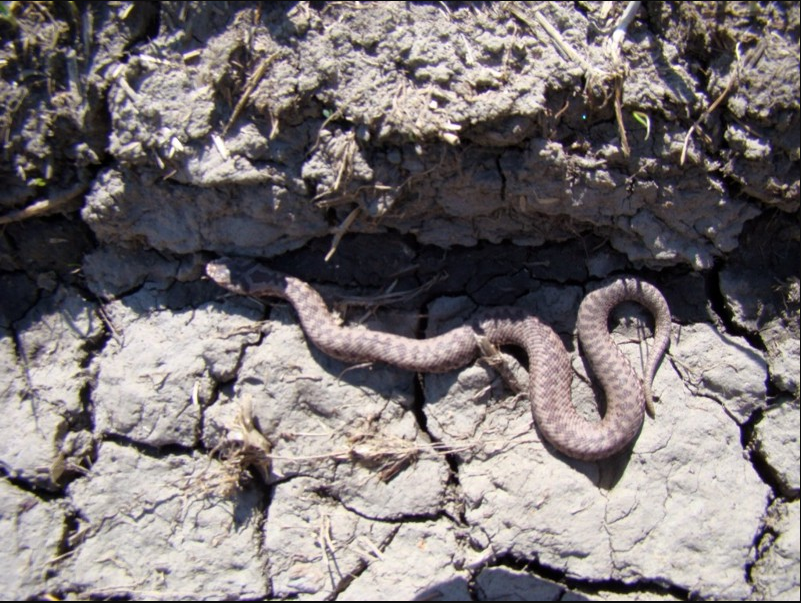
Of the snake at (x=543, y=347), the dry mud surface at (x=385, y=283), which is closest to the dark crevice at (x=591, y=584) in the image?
the dry mud surface at (x=385, y=283)

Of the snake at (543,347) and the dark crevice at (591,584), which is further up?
the snake at (543,347)

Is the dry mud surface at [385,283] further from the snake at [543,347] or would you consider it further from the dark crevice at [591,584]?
the snake at [543,347]

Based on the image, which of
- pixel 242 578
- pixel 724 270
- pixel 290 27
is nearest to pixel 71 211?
pixel 290 27

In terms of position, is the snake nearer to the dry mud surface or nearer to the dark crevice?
the dry mud surface

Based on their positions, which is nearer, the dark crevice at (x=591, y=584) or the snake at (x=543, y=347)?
the dark crevice at (x=591, y=584)

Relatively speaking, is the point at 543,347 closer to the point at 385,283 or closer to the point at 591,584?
the point at 385,283

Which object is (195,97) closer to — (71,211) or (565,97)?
(71,211)
